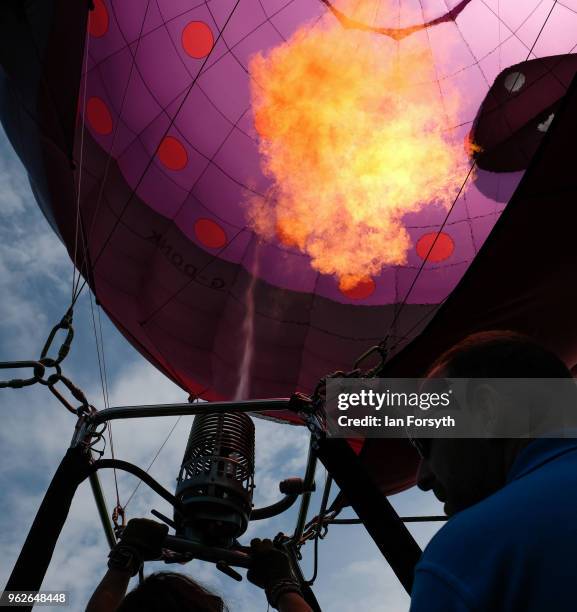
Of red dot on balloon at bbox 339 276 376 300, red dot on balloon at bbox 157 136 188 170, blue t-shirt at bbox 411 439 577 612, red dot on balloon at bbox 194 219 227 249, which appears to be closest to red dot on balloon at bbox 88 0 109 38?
red dot on balloon at bbox 157 136 188 170

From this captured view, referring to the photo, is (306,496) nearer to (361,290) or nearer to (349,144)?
(361,290)

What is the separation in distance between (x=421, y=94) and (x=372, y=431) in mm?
3947

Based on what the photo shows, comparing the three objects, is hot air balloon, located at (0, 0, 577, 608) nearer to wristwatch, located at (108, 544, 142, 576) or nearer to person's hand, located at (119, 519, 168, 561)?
person's hand, located at (119, 519, 168, 561)

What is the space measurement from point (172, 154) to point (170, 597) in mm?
5823

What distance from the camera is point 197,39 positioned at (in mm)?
6387

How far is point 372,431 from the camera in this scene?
4285 millimetres

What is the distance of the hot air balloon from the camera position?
6.22m

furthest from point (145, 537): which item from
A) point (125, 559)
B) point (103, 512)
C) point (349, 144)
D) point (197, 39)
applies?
point (197, 39)

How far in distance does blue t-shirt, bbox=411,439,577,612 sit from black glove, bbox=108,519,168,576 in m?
1.91

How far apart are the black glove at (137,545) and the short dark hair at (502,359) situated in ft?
5.68

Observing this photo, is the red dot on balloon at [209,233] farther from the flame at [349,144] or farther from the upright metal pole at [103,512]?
the upright metal pole at [103,512]

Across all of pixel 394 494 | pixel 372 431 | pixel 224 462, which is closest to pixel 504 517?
pixel 224 462

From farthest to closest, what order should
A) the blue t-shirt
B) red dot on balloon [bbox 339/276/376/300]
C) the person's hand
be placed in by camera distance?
red dot on balloon [bbox 339/276/376/300] → the person's hand → the blue t-shirt

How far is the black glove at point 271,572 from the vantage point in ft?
8.11
